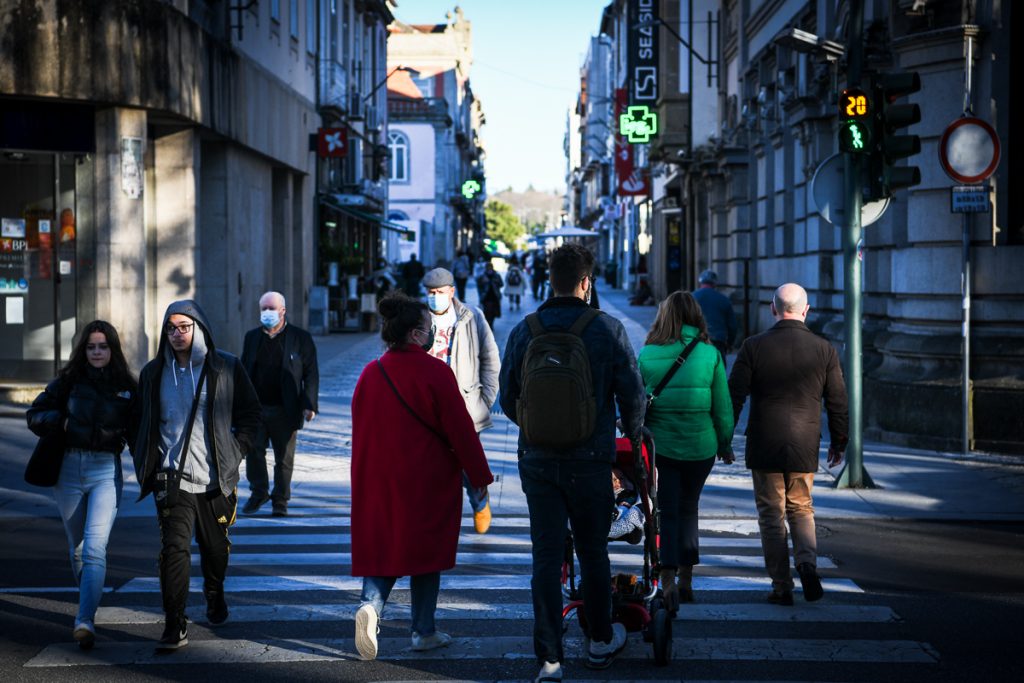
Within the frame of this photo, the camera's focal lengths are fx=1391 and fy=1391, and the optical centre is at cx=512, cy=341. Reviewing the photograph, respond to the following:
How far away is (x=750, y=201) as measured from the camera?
2828 centimetres

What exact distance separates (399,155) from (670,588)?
237 feet

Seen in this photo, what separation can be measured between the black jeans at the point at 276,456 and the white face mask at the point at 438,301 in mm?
1814

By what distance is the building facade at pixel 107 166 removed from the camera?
56.3ft

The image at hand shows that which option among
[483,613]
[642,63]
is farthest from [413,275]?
[483,613]

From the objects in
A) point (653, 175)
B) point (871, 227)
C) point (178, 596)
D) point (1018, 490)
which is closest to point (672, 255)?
point (653, 175)

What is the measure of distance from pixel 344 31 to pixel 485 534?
30.0 metres

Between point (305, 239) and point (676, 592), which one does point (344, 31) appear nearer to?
point (305, 239)

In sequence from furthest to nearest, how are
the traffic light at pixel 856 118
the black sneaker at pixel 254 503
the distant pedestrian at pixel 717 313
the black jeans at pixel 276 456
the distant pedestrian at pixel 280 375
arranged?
the distant pedestrian at pixel 717 313, the traffic light at pixel 856 118, the black sneaker at pixel 254 503, the black jeans at pixel 276 456, the distant pedestrian at pixel 280 375

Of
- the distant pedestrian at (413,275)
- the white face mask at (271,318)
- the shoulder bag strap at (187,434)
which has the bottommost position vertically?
the shoulder bag strap at (187,434)

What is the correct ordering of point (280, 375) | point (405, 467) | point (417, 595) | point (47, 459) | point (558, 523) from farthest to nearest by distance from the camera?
point (280, 375)
point (47, 459)
point (417, 595)
point (405, 467)
point (558, 523)

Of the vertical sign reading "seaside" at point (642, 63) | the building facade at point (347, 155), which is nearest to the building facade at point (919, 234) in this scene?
the building facade at point (347, 155)

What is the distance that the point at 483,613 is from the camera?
7.68 metres

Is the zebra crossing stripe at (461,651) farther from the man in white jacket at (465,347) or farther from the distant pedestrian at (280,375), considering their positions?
the distant pedestrian at (280,375)

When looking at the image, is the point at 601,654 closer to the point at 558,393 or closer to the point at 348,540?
the point at 558,393
